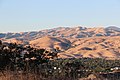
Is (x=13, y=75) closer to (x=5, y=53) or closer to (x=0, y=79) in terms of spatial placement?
(x=0, y=79)

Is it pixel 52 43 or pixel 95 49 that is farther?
pixel 52 43

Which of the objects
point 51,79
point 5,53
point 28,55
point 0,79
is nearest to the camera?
point 0,79

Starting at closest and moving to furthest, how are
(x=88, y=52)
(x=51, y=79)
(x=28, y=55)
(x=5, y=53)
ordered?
1. (x=51, y=79)
2. (x=5, y=53)
3. (x=28, y=55)
4. (x=88, y=52)

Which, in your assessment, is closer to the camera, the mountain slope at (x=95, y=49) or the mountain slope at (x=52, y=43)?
the mountain slope at (x=95, y=49)

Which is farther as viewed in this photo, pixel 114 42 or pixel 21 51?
pixel 114 42

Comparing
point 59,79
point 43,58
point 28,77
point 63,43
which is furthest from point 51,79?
point 63,43

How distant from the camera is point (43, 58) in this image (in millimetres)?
16656

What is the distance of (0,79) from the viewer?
788 cm

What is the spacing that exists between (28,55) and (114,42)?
6844 inches

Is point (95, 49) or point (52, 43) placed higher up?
point (52, 43)

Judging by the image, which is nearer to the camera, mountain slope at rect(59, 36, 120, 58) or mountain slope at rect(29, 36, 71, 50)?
mountain slope at rect(59, 36, 120, 58)

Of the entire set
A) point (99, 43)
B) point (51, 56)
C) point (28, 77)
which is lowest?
point (99, 43)

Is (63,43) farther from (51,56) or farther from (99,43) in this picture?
(51,56)

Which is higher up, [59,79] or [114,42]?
[59,79]
